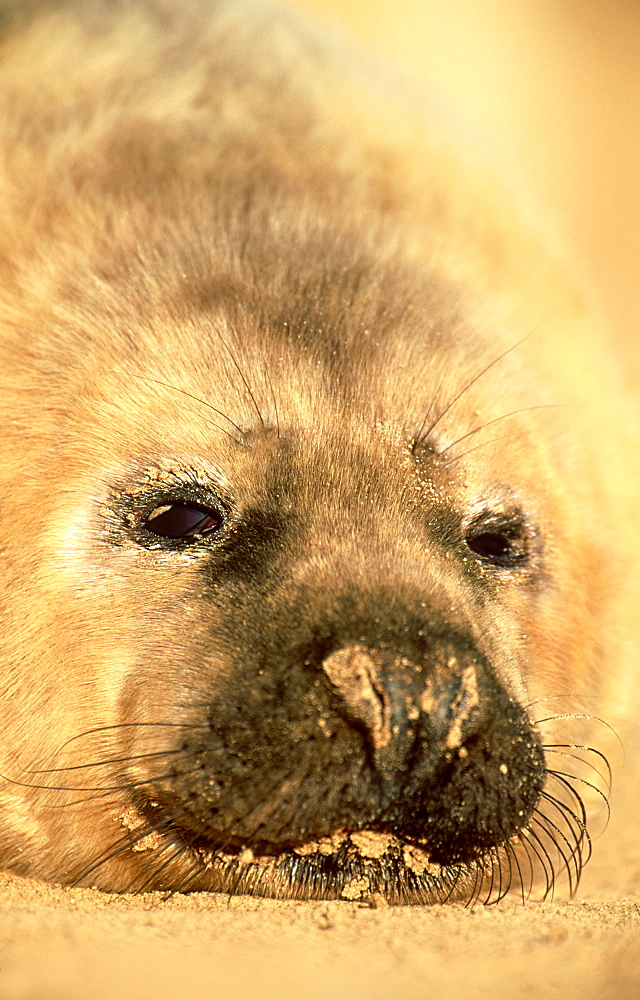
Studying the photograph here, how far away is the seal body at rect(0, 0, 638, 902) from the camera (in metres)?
2.19

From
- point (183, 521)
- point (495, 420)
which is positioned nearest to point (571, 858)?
point (495, 420)

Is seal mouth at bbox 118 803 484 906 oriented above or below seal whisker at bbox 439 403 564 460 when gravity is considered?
below

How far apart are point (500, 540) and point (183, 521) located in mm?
891

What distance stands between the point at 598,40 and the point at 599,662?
13.5 feet

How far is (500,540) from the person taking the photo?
9.41 feet

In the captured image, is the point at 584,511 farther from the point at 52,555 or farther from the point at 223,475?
the point at 52,555

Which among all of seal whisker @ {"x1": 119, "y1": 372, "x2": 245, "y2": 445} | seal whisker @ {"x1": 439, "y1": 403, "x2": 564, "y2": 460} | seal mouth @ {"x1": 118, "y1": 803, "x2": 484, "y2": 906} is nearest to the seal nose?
seal mouth @ {"x1": 118, "y1": 803, "x2": 484, "y2": 906}

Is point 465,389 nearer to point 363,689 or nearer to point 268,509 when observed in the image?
point 268,509

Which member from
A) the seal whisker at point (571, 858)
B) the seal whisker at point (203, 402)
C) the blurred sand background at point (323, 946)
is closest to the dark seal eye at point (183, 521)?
the seal whisker at point (203, 402)

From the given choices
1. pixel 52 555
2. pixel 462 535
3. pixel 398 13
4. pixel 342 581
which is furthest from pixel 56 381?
pixel 398 13

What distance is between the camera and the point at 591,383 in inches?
140

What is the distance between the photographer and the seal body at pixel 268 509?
2.19m

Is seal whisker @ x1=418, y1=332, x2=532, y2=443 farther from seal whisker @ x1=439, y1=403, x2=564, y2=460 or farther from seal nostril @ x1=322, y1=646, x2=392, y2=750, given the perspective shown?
seal nostril @ x1=322, y1=646, x2=392, y2=750

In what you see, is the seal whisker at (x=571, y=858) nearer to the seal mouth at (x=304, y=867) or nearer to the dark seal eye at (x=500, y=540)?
the seal mouth at (x=304, y=867)
